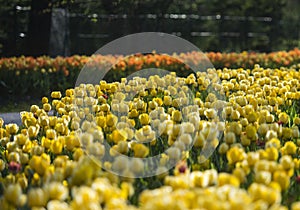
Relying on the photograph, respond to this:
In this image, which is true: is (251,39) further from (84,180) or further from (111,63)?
(84,180)

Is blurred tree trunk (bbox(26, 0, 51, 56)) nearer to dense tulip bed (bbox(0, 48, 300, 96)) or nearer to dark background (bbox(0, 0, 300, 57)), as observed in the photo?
dark background (bbox(0, 0, 300, 57))

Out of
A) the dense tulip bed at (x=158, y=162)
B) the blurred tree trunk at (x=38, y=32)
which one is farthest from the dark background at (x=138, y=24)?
the dense tulip bed at (x=158, y=162)

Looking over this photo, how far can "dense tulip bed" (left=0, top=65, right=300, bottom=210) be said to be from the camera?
2232mm

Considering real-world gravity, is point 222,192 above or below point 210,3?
below

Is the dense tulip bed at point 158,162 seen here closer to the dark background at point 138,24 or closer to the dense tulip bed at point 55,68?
the dense tulip bed at point 55,68

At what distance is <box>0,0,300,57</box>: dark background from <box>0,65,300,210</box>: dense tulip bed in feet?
23.6

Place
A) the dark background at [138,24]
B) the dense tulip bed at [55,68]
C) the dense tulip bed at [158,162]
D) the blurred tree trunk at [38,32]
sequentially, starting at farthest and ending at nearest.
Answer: the dark background at [138,24] → the blurred tree trunk at [38,32] → the dense tulip bed at [55,68] → the dense tulip bed at [158,162]

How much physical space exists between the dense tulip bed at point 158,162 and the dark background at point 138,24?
23.6 ft

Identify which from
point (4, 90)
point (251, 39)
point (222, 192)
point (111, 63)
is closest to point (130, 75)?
point (111, 63)

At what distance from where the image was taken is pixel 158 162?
11.8ft

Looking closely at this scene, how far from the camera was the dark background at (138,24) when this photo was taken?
12.7 meters

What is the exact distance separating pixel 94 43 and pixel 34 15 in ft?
14.8

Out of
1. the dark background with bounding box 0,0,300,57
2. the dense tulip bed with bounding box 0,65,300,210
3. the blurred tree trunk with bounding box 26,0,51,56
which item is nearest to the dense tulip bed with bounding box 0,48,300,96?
the dark background with bounding box 0,0,300,57

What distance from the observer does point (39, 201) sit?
2387mm
